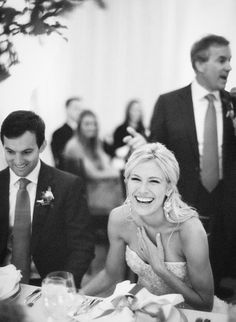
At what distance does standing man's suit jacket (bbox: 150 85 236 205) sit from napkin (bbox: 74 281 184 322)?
0.55 metres

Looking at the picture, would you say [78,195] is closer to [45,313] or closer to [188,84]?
[45,313]

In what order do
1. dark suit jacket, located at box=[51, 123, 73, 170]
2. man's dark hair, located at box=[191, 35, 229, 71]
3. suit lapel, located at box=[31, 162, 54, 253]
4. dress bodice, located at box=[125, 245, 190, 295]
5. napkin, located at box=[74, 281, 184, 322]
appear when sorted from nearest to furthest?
napkin, located at box=[74, 281, 184, 322] → man's dark hair, located at box=[191, 35, 229, 71] → dress bodice, located at box=[125, 245, 190, 295] → dark suit jacket, located at box=[51, 123, 73, 170] → suit lapel, located at box=[31, 162, 54, 253]

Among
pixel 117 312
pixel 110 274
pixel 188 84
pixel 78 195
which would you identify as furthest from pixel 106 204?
pixel 188 84

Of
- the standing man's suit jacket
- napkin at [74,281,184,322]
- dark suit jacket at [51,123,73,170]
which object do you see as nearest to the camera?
napkin at [74,281,184,322]

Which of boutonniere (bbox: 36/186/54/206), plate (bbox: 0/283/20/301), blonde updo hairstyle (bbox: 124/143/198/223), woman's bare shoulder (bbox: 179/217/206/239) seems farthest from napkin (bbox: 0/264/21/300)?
woman's bare shoulder (bbox: 179/217/206/239)

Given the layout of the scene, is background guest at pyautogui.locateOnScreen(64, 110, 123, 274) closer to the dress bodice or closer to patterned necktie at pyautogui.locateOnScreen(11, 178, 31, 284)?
the dress bodice

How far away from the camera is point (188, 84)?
219 centimetres

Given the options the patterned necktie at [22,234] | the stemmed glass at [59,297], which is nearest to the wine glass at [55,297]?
the stemmed glass at [59,297]

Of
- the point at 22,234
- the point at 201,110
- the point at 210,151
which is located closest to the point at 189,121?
the point at 201,110

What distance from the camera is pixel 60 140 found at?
7.99 feet

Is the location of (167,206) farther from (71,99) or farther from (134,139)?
(71,99)

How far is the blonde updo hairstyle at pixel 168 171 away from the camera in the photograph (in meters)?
2.21

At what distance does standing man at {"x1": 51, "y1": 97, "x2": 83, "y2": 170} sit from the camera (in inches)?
94.0

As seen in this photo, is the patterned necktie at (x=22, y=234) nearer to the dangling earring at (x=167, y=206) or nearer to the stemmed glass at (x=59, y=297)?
the stemmed glass at (x=59, y=297)
